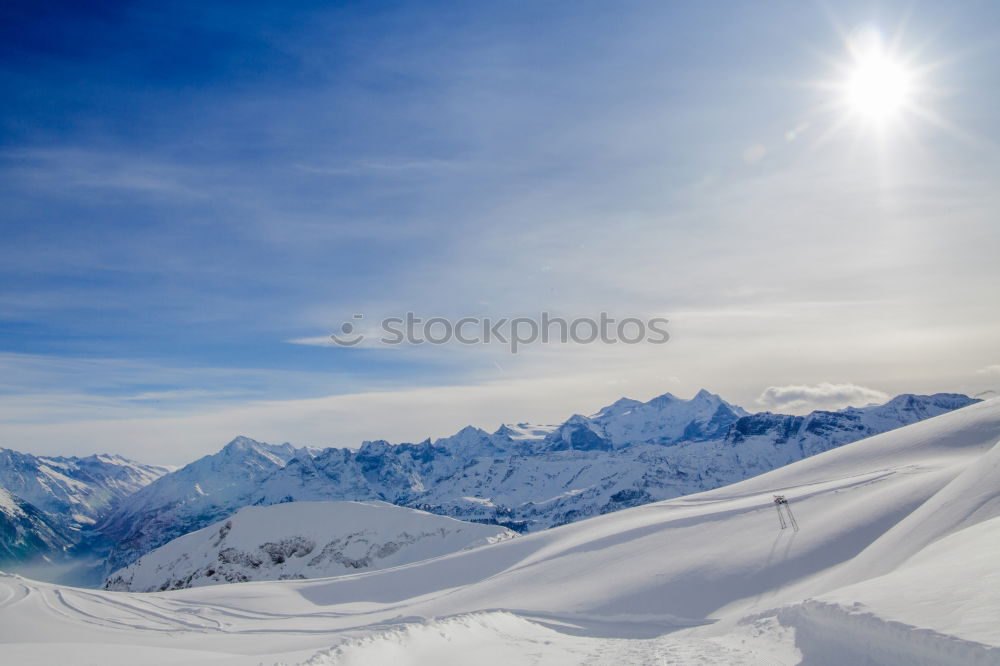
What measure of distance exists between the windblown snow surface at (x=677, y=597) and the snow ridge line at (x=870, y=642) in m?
0.03

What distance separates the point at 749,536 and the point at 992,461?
40.9 feet

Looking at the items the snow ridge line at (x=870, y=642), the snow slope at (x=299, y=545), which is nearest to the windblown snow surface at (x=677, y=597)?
the snow ridge line at (x=870, y=642)

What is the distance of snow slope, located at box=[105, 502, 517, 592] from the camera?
106125 mm

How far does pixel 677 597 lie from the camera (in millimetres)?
26672

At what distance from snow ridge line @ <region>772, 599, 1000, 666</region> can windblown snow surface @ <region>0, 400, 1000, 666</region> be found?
0.03 metres

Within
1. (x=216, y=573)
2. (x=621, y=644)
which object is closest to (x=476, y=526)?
(x=216, y=573)

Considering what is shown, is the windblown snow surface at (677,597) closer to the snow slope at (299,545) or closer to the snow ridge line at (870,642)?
the snow ridge line at (870,642)

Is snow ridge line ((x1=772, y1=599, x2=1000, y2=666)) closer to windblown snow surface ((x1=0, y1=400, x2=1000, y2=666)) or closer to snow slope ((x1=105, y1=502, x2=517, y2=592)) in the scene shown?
windblown snow surface ((x1=0, y1=400, x2=1000, y2=666))

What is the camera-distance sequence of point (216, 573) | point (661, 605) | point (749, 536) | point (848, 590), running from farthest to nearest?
point (216, 573), point (749, 536), point (661, 605), point (848, 590)

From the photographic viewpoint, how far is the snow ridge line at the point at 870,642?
29.7 ft

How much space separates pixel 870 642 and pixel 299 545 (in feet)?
387

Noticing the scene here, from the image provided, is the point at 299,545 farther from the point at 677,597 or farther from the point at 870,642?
the point at 870,642

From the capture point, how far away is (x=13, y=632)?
2853 cm

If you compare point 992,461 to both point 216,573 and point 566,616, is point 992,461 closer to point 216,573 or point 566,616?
point 566,616
